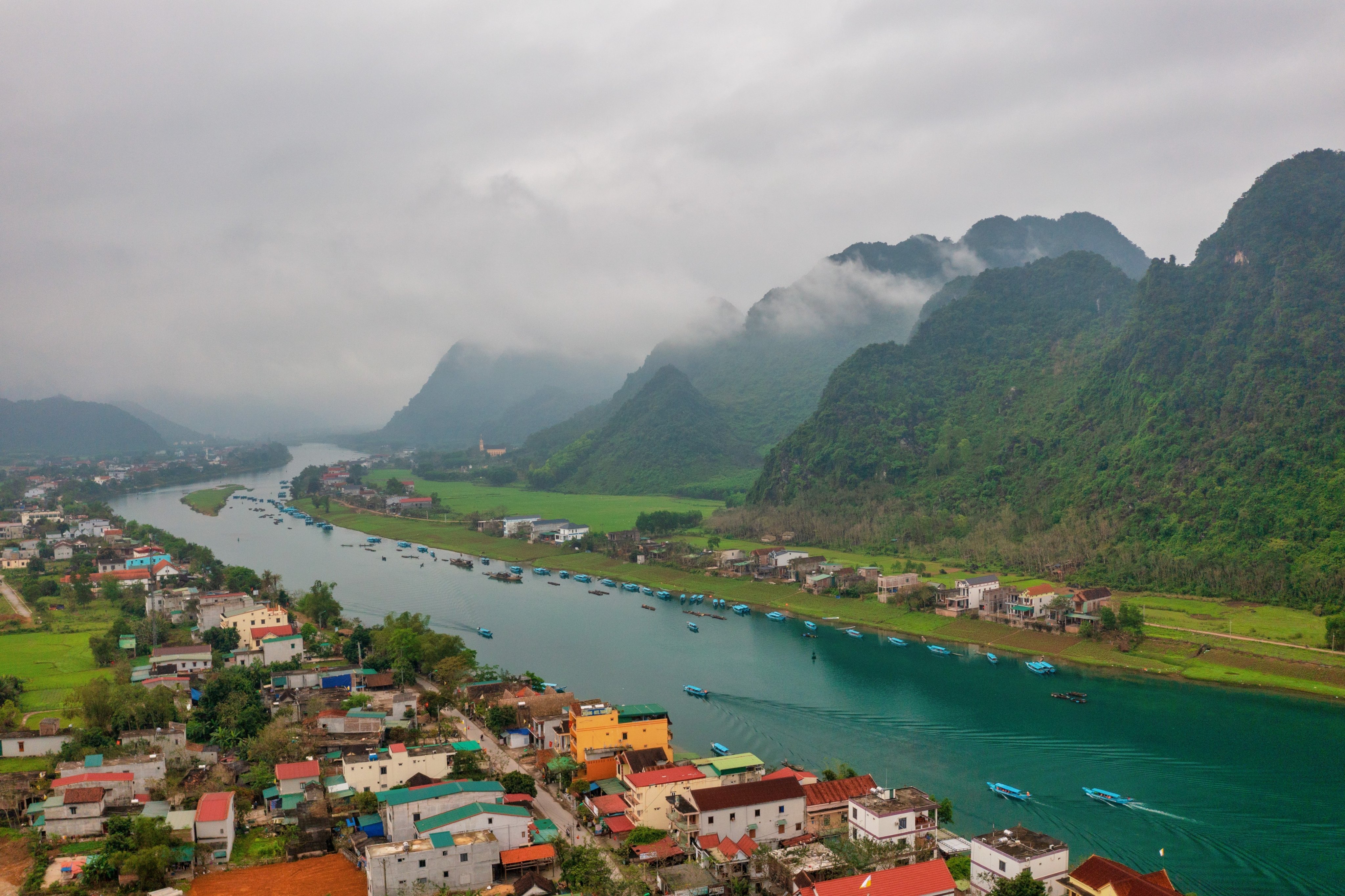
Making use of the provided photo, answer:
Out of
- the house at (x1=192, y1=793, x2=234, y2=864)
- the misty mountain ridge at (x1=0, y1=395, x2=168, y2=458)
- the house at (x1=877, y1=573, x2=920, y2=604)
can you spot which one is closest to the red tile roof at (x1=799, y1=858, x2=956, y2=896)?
the house at (x1=192, y1=793, x2=234, y2=864)

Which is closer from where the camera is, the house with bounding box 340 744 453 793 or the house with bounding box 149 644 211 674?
the house with bounding box 340 744 453 793

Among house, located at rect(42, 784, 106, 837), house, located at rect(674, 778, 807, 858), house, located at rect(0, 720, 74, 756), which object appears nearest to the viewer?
house, located at rect(674, 778, 807, 858)

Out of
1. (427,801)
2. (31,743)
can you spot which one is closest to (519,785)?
(427,801)

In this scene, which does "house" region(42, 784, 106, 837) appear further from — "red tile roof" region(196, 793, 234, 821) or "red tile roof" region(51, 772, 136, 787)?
"red tile roof" region(196, 793, 234, 821)

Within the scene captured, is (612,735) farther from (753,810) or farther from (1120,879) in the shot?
(1120,879)

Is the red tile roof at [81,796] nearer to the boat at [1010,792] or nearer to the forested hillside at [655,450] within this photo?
the boat at [1010,792]

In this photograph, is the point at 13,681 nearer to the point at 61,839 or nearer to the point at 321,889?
the point at 61,839

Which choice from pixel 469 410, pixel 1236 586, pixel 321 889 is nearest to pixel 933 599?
pixel 1236 586
